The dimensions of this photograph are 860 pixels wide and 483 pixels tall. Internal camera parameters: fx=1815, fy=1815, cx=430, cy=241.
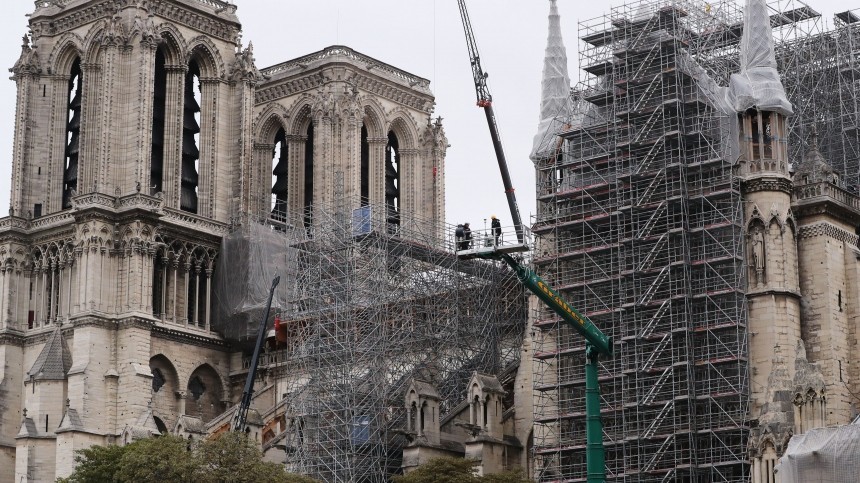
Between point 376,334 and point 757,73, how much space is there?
2069cm

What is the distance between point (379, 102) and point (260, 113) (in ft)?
25.8

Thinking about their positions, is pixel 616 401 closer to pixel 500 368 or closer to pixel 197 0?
pixel 500 368

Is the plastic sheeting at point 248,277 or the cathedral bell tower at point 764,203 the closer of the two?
the cathedral bell tower at point 764,203

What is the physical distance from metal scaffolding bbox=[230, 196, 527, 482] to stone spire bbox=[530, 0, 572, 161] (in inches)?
285

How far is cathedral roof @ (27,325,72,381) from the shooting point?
92000 mm

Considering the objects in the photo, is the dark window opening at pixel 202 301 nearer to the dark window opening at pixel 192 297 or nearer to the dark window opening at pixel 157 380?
the dark window opening at pixel 192 297

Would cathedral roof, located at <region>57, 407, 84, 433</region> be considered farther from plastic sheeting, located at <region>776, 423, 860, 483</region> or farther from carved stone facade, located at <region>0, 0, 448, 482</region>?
plastic sheeting, located at <region>776, 423, 860, 483</region>

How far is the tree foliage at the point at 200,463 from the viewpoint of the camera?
73938 mm

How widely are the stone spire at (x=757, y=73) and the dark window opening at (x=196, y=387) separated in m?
36.2

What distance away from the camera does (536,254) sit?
80.9m

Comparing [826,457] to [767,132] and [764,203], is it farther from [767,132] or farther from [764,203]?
[767,132]

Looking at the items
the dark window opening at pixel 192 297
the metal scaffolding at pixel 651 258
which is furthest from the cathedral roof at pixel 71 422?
the metal scaffolding at pixel 651 258

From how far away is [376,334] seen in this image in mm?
82250

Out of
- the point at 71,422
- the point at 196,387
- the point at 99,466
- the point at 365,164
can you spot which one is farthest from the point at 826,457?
the point at 365,164
